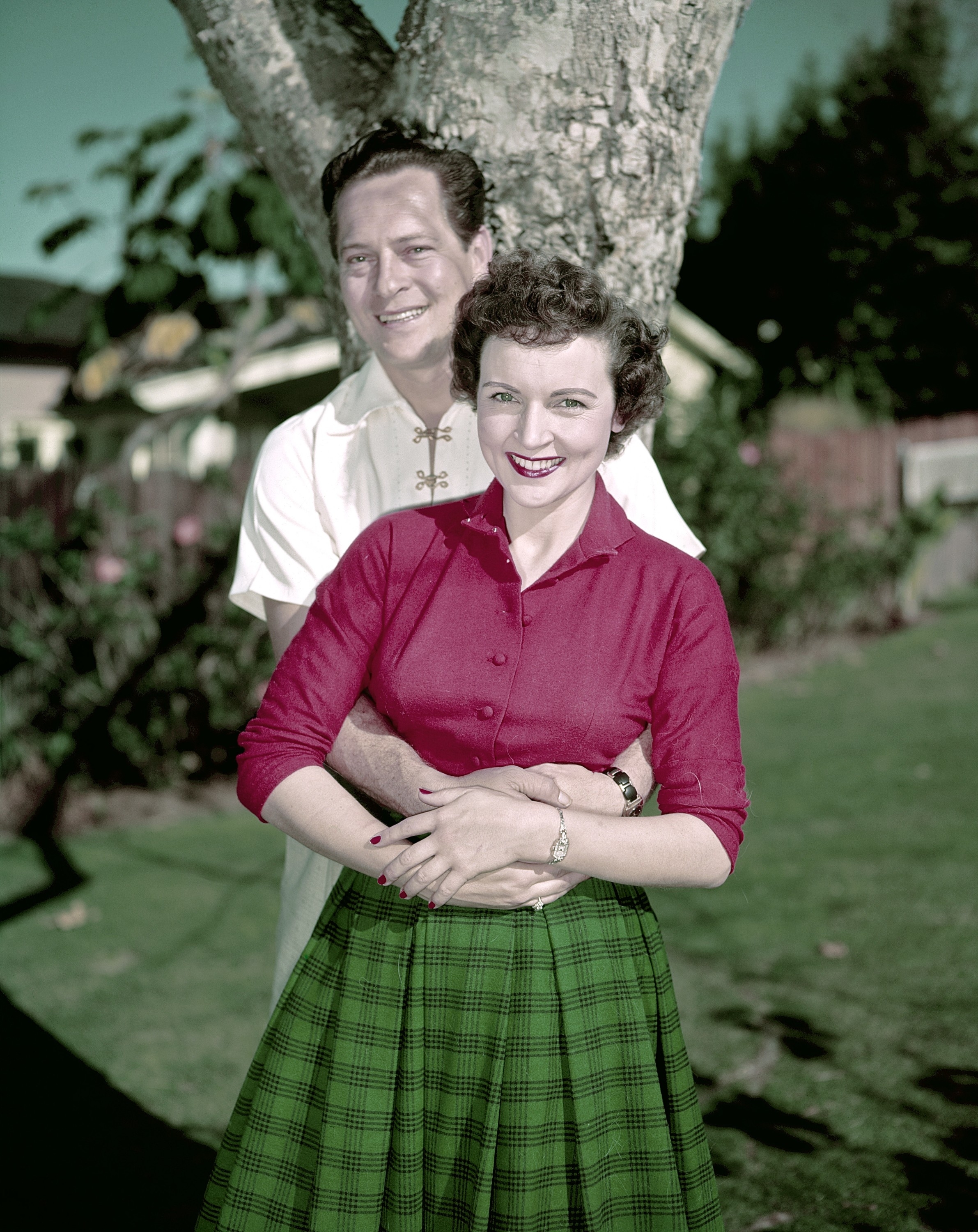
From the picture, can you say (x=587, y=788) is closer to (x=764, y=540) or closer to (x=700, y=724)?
(x=700, y=724)

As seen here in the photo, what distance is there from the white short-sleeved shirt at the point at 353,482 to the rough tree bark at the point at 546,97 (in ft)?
1.54

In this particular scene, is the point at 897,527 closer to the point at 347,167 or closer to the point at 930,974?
the point at 930,974

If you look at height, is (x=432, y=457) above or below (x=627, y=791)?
above

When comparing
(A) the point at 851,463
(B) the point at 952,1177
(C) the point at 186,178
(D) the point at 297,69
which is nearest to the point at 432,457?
(D) the point at 297,69

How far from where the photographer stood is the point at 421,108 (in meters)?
2.29

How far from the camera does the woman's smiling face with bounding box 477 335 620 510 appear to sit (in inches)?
67.6

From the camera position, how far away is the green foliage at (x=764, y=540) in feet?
32.6

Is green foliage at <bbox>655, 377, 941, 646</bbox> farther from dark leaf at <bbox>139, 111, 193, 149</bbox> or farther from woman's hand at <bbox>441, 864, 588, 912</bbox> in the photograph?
woman's hand at <bbox>441, 864, 588, 912</bbox>

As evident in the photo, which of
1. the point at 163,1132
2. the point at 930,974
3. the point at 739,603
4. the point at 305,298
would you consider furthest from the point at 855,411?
the point at 163,1132

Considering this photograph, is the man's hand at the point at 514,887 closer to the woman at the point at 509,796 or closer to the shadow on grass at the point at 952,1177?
the woman at the point at 509,796

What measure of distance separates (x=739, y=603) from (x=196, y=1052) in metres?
7.58

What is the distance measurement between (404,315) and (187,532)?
517cm

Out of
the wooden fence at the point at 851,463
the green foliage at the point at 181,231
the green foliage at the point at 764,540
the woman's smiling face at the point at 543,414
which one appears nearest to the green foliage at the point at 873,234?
the wooden fence at the point at 851,463

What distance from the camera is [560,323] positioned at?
5.59ft
